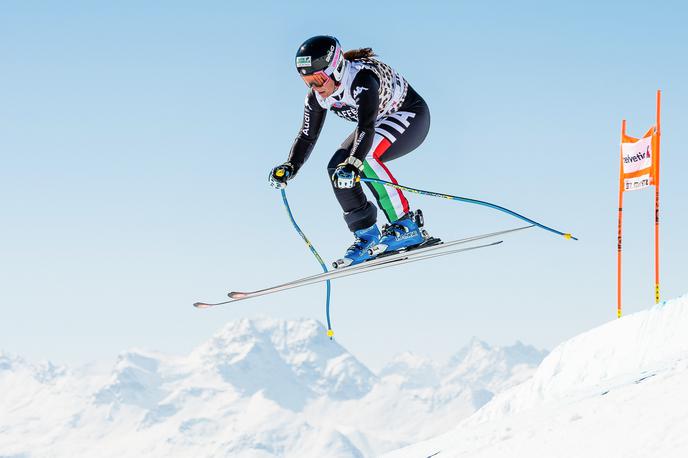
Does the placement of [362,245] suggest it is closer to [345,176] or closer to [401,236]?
[401,236]

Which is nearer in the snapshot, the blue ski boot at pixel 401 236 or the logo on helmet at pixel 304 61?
the logo on helmet at pixel 304 61

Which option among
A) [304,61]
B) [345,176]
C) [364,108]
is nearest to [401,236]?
[345,176]

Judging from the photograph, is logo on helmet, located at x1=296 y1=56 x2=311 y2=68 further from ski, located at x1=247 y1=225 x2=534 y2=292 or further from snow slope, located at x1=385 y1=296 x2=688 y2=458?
snow slope, located at x1=385 y1=296 x2=688 y2=458

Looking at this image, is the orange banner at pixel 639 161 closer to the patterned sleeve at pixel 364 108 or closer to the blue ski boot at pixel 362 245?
the blue ski boot at pixel 362 245

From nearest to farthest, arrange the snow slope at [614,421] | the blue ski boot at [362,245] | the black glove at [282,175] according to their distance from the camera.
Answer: the snow slope at [614,421] → the blue ski boot at [362,245] → the black glove at [282,175]

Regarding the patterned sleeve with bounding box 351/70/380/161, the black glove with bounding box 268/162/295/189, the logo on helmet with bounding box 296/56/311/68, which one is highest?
the logo on helmet with bounding box 296/56/311/68

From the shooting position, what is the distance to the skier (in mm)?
9094

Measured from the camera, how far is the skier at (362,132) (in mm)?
9094

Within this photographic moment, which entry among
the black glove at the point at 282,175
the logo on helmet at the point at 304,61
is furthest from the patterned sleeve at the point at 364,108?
the black glove at the point at 282,175

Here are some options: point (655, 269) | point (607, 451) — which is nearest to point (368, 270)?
point (607, 451)

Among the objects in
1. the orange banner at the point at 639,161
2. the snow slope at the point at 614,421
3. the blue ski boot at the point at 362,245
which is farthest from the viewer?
the orange banner at the point at 639,161

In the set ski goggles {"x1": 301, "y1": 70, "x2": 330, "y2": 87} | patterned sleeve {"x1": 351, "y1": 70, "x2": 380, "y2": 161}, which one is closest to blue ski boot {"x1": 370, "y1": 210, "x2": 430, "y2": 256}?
patterned sleeve {"x1": 351, "y1": 70, "x2": 380, "y2": 161}

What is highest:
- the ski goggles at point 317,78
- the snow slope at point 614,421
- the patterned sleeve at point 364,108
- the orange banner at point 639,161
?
the orange banner at point 639,161

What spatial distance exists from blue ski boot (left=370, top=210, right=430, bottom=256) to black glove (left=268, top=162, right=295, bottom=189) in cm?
138
